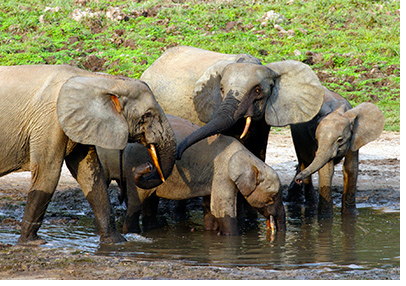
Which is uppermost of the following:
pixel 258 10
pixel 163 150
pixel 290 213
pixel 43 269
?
pixel 258 10

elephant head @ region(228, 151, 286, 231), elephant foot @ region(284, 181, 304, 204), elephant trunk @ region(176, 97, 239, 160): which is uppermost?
elephant trunk @ region(176, 97, 239, 160)

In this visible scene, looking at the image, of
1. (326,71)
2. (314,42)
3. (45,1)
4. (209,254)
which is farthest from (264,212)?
(45,1)

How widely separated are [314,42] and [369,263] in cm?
1212

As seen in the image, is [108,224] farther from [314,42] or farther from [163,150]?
[314,42]

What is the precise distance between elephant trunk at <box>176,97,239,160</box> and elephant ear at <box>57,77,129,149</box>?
805 millimetres

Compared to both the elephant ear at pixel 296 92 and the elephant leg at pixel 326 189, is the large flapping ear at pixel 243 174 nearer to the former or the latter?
the elephant ear at pixel 296 92

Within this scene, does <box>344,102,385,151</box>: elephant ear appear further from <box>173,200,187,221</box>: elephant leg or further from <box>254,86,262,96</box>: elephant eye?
<box>173,200,187,221</box>: elephant leg

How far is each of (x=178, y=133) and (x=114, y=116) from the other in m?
1.33

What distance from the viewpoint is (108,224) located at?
7285 millimetres

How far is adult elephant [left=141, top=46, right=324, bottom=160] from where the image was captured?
26.5ft

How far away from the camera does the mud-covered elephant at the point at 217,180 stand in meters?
7.70

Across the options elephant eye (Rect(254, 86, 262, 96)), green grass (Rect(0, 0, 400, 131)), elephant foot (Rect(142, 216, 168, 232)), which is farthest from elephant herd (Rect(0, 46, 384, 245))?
green grass (Rect(0, 0, 400, 131))

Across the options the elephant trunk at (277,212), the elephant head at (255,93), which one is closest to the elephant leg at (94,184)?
the elephant head at (255,93)

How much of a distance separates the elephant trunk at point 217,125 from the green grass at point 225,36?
763cm
